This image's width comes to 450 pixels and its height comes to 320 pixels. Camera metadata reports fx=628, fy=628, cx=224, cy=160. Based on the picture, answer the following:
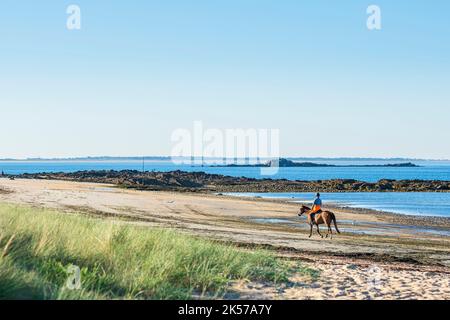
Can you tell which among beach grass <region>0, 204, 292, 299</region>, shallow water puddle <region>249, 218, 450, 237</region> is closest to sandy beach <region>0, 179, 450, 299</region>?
shallow water puddle <region>249, 218, 450, 237</region>

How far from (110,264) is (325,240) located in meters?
13.6

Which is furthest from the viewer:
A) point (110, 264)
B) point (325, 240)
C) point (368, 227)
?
point (368, 227)

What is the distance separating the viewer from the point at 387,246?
23.8m

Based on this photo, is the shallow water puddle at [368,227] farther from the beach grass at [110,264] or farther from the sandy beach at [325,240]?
the beach grass at [110,264]

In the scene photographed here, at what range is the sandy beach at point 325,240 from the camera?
13.0 metres

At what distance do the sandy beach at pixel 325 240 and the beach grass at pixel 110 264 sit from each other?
896 millimetres

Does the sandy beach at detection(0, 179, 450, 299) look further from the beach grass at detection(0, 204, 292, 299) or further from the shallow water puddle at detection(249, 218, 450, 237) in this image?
the beach grass at detection(0, 204, 292, 299)

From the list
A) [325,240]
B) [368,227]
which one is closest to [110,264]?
[325,240]

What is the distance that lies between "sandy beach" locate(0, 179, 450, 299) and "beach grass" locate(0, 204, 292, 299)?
90 cm

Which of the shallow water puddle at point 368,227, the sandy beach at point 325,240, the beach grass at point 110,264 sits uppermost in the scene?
the beach grass at point 110,264

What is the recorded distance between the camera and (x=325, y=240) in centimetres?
2455

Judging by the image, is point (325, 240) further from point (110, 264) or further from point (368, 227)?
point (110, 264)

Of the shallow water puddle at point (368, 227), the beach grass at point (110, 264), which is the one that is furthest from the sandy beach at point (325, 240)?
the beach grass at point (110, 264)

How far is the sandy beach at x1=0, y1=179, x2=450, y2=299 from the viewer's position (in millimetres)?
12977
